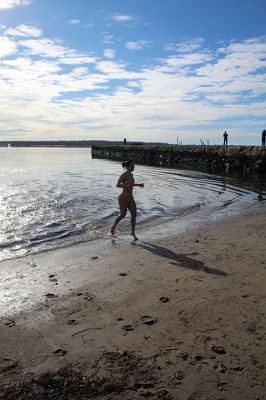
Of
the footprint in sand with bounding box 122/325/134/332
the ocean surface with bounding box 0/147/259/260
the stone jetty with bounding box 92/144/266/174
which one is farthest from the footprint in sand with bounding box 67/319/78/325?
the stone jetty with bounding box 92/144/266/174

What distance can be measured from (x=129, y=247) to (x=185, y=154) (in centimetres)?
3842

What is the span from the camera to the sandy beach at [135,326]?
3.34m

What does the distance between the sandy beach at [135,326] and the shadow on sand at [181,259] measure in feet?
0.11

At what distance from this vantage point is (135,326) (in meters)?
4.43

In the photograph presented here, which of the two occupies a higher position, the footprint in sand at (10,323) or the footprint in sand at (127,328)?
the footprint in sand at (127,328)

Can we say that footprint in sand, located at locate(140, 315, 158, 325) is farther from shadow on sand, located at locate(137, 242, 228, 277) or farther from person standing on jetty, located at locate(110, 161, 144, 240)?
person standing on jetty, located at locate(110, 161, 144, 240)

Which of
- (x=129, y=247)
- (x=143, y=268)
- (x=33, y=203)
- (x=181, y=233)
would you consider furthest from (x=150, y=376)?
(x=33, y=203)

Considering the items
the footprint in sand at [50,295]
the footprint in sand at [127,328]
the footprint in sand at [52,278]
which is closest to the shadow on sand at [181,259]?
→ the footprint in sand at [52,278]

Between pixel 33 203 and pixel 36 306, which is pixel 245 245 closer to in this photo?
pixel 36 306

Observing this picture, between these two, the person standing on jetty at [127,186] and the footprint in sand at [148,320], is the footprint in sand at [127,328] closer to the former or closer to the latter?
the footprint in sand at [148,320]

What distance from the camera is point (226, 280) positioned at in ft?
19.4

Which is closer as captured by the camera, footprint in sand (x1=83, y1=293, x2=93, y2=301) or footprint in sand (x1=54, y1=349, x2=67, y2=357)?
footprint in sand (x1=54, y1=349, x2=67, y2=357)

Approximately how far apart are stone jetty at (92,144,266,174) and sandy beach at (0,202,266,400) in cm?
2505

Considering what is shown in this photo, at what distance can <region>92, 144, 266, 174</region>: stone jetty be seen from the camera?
3112cm
